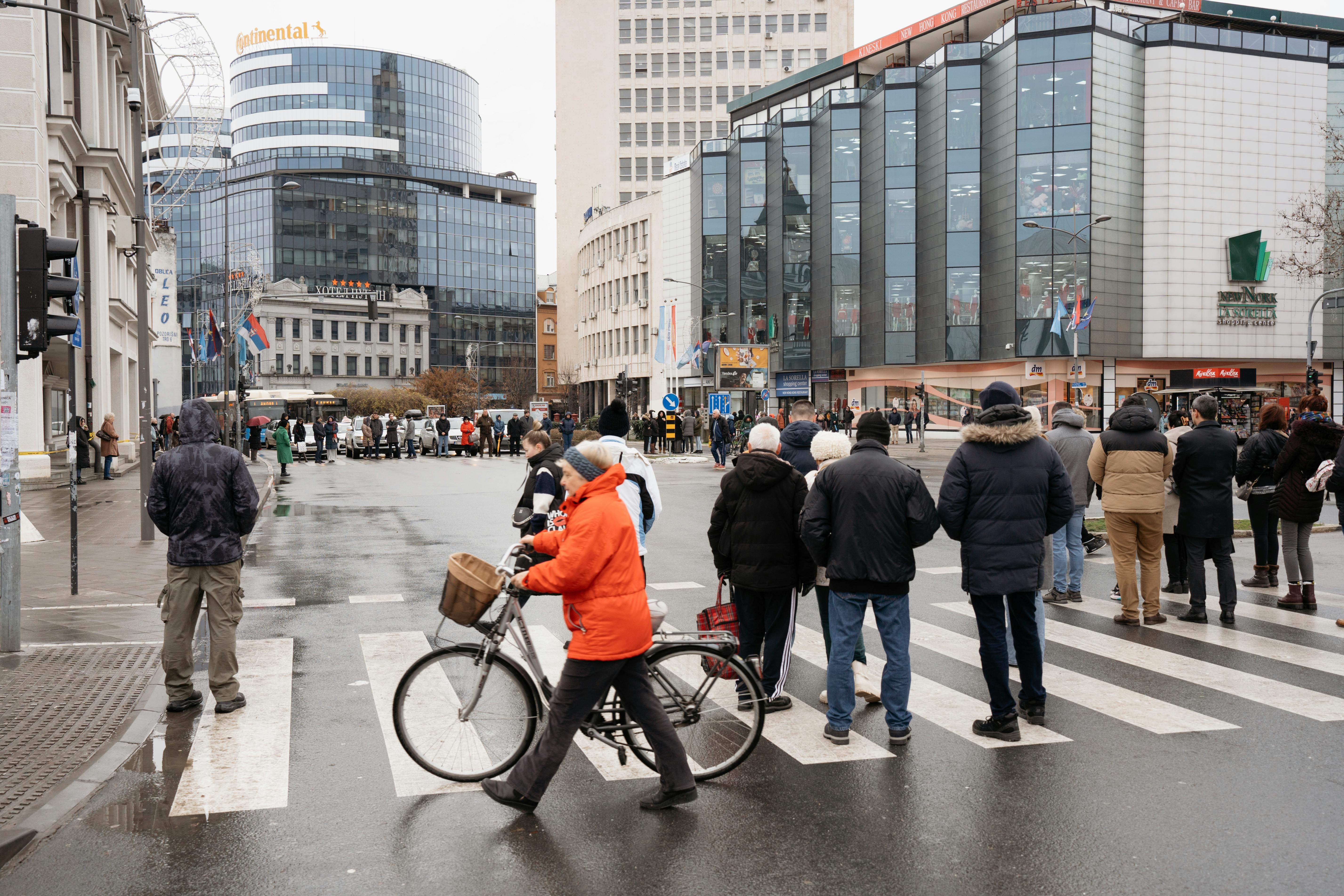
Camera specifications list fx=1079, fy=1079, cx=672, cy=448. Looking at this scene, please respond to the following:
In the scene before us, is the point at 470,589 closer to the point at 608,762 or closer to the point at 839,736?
the point at 608,762

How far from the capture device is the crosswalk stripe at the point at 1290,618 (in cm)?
886

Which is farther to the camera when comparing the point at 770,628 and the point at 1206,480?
the point at 1206,480

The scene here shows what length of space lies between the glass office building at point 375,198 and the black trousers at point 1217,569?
12000cm

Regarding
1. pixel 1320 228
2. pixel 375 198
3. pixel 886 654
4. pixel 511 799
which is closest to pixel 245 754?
pixel 511 799

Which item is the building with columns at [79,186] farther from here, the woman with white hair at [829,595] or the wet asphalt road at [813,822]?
the wet asphalt road at [813,822]

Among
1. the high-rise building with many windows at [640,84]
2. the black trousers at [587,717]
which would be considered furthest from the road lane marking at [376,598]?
the high-rise building with many windows at [640,84]

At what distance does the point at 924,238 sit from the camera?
57906mm

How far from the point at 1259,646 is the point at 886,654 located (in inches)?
159

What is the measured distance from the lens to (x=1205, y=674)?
742cm

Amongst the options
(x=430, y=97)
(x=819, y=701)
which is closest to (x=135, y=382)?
(x=819, y=701)

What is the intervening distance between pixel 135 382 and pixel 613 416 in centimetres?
3964

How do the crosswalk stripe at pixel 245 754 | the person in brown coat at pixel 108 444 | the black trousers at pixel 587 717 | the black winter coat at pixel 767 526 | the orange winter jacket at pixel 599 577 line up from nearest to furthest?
1. the orange winter jacket at pixel 599 577
2. the black trousers at pixel 587 717
3. the crosswalk stripe at pixel 245 754
4. the black winter coat at pixel 767 526
5. the person in brown coat at pixel 108 444

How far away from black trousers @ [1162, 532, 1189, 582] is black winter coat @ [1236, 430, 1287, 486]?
33.4 inches

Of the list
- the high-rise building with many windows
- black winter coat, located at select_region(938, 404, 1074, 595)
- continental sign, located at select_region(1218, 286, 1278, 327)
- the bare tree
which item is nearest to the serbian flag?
the bare tree
